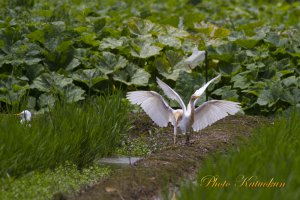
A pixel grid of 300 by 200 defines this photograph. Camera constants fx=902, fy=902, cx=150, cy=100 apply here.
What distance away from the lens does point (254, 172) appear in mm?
5316

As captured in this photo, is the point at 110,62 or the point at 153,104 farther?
the point at 110,62

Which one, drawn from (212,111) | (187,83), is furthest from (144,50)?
(212,111)

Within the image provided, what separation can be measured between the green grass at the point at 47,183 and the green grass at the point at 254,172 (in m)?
1.01

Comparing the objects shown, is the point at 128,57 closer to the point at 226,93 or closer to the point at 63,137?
the point at 226,93

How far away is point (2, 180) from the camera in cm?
576

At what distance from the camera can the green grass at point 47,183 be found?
5691 millimetres

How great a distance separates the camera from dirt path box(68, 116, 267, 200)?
19.3 ft

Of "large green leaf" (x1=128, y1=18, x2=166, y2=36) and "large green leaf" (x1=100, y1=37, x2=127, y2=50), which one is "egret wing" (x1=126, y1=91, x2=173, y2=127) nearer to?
"large green leaf" (x1=100, y1=37, x2=127, y2=50)

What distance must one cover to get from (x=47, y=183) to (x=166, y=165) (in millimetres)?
1080

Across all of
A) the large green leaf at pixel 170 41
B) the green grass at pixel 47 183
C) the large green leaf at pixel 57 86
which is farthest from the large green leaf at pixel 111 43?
the green grass at pixel 47 183

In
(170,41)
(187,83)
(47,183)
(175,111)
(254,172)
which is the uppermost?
(254,172)

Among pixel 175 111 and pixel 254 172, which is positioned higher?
pixel 254 172

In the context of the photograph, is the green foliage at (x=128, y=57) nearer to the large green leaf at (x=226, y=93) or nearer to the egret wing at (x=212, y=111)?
the large green leaf at (x=226, y=93)

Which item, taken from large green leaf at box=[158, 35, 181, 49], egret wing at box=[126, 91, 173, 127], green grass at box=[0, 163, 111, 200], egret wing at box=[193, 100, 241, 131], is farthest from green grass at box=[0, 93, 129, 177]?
large green leaf at box=[158, 35, 181, 49]
